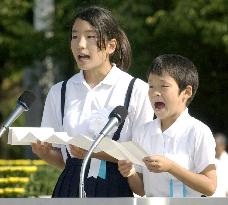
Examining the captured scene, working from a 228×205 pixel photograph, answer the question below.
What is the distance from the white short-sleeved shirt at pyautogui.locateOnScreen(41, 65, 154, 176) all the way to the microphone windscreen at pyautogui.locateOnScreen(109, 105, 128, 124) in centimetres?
39

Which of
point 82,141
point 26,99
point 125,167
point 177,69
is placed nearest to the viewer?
point 82,141

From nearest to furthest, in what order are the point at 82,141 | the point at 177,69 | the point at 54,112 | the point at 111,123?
the point at 111,123 → the point at 82,141 → the point at 177,69 → the point at 54,112

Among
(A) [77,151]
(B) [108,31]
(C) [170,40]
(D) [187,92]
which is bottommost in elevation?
(A) [77,151]

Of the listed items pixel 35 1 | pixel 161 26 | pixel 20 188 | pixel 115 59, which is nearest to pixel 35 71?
pixel 35 1

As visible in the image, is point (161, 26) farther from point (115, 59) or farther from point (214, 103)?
point (115, 59)

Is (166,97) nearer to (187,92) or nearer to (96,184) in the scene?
(187,92)

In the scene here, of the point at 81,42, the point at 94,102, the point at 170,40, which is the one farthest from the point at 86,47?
the point at 170,40

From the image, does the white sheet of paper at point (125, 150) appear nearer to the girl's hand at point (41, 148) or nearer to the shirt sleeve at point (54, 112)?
the girl's hand at point (41, 148)

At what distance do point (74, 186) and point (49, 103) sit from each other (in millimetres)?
532

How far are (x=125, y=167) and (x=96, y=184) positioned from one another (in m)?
0.34

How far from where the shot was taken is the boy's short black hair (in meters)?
6.04

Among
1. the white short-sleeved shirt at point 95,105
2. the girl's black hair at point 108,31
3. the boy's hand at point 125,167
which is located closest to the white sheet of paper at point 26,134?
the white short-sleeved shirt at point 95,105

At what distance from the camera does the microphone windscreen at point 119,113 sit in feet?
18.3

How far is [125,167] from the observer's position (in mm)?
5785
